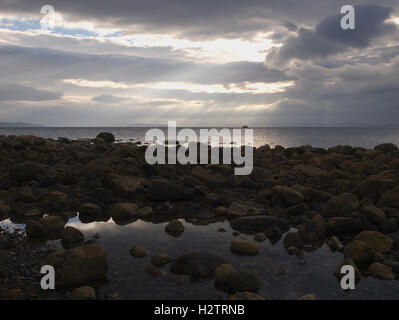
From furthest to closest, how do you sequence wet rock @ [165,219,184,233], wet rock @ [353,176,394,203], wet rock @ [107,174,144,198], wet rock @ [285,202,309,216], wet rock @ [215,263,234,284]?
wet rock @ [107,174,144,198]
wet rock @ [353,176,394,203]
wet rock @ [285,202,309,216]
wet rock @ [165,219,184,233]
wet rock @ [215,263,234,284]

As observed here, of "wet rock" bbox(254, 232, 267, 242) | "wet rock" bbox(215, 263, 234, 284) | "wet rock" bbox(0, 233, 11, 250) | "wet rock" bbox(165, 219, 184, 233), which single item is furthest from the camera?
"wet rock" bbox(165, 219, 184, 233)

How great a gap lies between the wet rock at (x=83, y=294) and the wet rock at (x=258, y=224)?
5072mm

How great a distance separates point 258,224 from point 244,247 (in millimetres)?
1867

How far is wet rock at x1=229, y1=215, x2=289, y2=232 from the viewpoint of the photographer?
9.81 metres

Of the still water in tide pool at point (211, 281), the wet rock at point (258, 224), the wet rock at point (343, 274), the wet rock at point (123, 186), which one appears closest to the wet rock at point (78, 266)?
the still water in tide pool at point (211, 281)

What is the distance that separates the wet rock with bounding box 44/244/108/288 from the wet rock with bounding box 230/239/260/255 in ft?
10.3

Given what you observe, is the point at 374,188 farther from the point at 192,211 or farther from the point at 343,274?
the point at 192,211

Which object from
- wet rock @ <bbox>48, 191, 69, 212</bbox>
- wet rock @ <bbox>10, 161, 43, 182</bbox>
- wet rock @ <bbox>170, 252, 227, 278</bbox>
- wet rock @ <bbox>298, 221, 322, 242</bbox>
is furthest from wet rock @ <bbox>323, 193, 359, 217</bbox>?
wet rock @ <bbox>10, 161, 43, 182</bbox>

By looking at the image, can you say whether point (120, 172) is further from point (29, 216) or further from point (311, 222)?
point (311, 222)

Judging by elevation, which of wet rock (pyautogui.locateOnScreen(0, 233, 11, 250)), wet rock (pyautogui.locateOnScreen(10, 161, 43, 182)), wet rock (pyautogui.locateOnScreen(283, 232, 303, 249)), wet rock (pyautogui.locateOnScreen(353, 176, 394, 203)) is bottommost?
wet rock (pyautogui.locateOnScreen(283, 232, 303, 249))

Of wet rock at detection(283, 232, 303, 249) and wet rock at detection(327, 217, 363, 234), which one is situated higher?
wet rock at detection(327, 217, 363, 234)

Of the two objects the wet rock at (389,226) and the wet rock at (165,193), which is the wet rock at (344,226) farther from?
the wet rock at (165,193)

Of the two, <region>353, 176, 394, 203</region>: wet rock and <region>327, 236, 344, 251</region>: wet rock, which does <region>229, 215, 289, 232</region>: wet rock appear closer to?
<region>327, 236, 344, 251</region>: wet rock

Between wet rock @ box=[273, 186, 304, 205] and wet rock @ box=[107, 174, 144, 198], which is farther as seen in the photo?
wet rock @ box=[107, 174, 144, 198]
